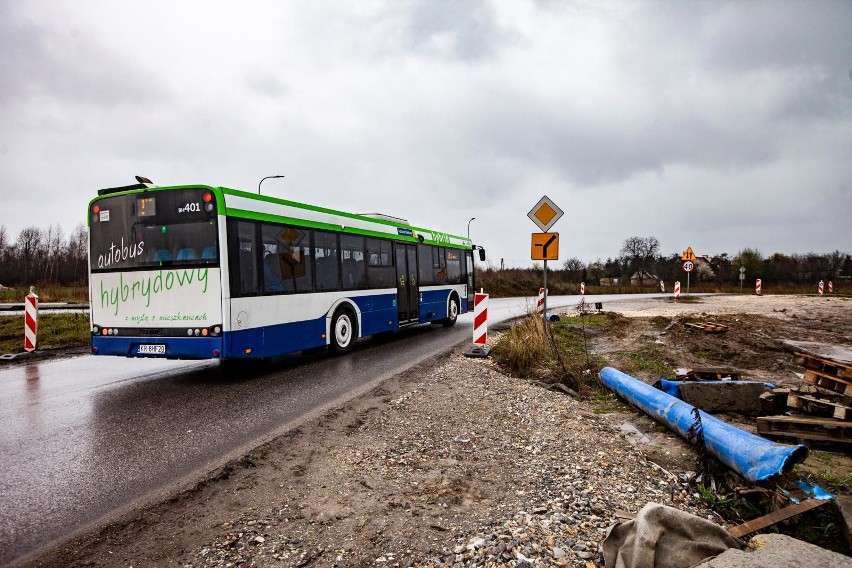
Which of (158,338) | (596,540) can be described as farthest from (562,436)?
(158,338)

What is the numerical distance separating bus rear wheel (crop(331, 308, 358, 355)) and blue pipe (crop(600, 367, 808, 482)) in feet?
20.8

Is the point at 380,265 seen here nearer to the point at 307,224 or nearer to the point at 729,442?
the point at 307,224

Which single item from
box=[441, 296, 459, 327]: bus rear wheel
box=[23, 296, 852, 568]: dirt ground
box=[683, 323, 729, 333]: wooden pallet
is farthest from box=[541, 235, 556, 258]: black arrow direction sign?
box=[683, 323, 729, 333]: wooden pallet

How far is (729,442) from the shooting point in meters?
4.41

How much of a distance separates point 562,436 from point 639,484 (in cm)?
124

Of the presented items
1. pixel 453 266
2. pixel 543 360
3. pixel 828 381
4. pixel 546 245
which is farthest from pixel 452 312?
pixel 828 381

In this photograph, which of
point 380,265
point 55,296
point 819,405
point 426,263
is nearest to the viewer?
point 819,405

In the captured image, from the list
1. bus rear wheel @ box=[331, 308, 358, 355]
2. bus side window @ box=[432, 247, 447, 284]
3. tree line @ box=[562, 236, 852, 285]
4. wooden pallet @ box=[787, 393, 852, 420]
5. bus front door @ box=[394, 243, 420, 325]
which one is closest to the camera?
wooden pallet @ box=[787, 393, 852, 420]

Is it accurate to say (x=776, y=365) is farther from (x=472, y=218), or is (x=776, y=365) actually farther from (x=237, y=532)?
(x=472, y=218)

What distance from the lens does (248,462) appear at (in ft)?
15.0

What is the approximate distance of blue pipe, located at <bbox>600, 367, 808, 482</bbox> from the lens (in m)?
3.83

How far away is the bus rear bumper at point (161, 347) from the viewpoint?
7945 millimetres

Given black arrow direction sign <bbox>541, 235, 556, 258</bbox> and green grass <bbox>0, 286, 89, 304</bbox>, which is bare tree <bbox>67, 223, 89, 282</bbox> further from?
black arrow direction sign <bbox>541, 235, 556, 258</bbox>

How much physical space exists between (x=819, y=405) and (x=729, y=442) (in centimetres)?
183
